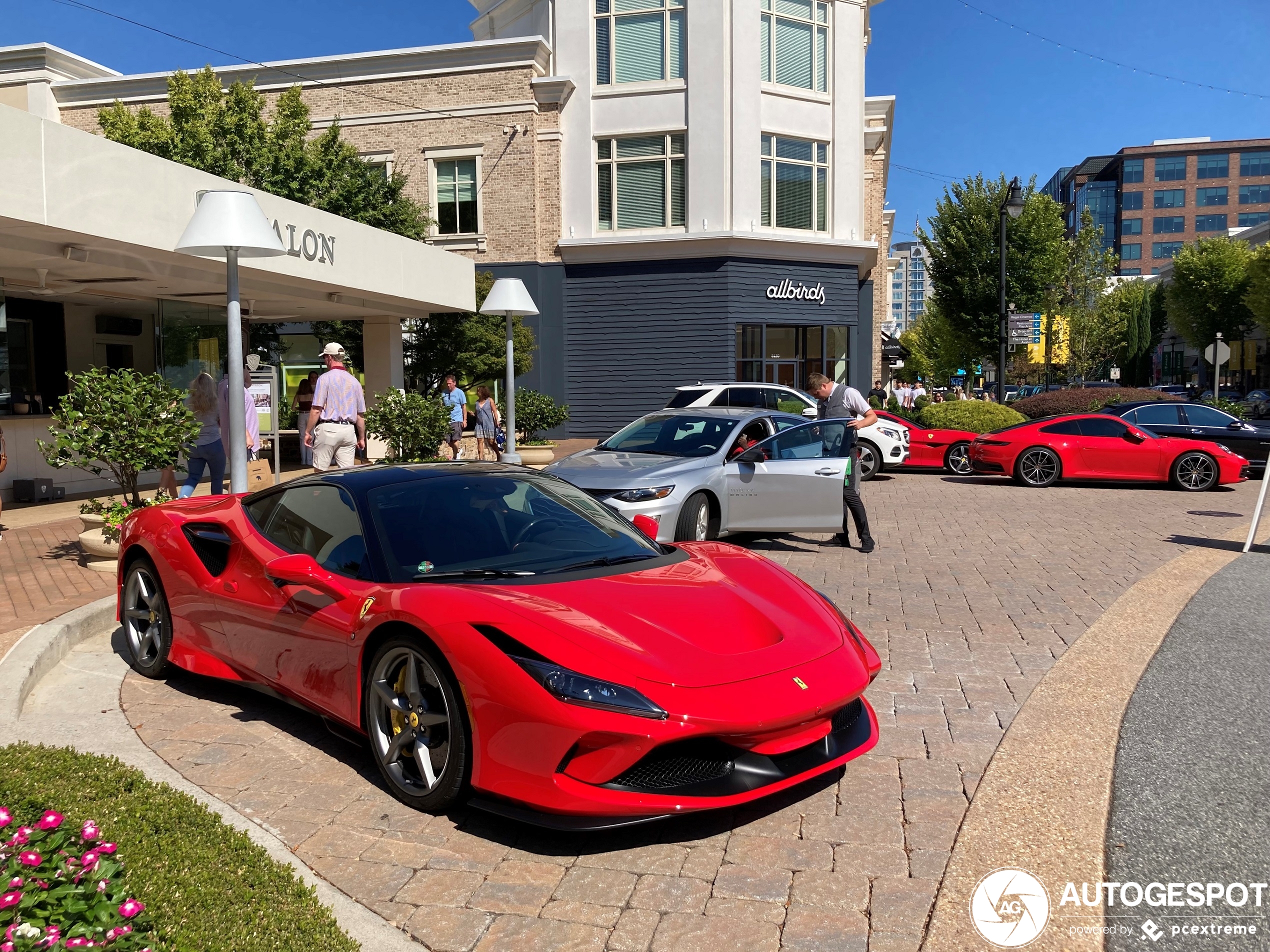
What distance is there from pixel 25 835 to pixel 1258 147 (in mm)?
127219

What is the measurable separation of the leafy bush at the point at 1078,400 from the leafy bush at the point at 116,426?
70.2 feet

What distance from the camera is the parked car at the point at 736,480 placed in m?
9.31

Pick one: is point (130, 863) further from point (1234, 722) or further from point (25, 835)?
point (1234, 722)

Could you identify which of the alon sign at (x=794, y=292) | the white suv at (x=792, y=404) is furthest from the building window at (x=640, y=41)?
the white suv at (x=792, y=404)

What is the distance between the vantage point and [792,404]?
20.0m

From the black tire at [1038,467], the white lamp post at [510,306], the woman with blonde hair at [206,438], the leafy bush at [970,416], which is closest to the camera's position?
the woman with blonde hair at [206,438]

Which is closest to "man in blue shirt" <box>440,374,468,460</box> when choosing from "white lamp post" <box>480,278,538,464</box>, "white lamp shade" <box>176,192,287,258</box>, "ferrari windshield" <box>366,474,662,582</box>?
"white lamp post" <box>480,278,538,464</box>

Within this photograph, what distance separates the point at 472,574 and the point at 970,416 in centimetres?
1979

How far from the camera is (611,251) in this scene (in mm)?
28688

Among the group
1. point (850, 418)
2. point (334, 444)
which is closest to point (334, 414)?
point (334, 444)

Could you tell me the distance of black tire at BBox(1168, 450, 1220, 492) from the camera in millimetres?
16766

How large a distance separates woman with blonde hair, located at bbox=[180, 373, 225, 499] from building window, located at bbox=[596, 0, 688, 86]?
20930 millimetres

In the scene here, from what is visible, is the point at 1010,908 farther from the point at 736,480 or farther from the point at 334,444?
the point at 334,444

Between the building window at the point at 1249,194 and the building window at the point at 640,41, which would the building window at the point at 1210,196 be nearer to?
the building window at the point at 1249,194
